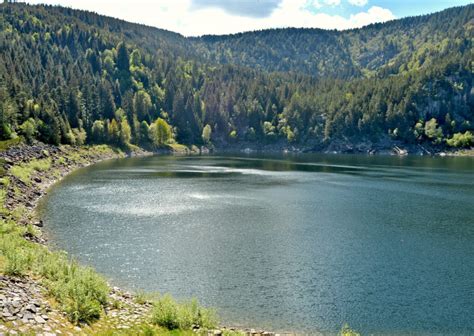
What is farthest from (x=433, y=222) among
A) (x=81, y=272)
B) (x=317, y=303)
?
(x=81, y=272)

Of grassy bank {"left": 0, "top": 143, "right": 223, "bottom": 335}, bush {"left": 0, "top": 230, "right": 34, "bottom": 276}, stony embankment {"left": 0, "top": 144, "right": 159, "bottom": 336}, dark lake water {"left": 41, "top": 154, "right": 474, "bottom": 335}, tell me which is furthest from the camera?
dark lake water {"left": 41, "top": 154, "right": 474, "bottom": 335}

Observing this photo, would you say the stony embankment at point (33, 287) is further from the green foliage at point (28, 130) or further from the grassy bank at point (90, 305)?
the green foliage at point (28, 130)

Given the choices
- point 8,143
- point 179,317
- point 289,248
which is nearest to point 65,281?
point 179,317

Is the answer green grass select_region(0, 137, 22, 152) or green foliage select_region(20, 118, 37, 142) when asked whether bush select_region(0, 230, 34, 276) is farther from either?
green foliage select_region(20, 118, 37, 142)

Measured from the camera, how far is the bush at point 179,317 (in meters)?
27.3

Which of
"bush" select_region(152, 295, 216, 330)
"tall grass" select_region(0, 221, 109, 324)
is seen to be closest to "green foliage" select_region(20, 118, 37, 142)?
"tall grass" select_region(0, 221, 109, 324)

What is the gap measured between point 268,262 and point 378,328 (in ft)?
55.5

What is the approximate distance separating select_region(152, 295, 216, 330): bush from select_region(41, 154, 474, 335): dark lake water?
3970 millimetres

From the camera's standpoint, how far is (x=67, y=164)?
131875 millimetres

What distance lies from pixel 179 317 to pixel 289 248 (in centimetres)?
2773

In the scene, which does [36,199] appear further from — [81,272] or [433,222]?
[433,222]

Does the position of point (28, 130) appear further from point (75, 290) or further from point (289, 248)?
point (75, 290)

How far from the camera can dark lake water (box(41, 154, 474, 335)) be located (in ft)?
117

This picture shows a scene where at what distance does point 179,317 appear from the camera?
27.7 metres
